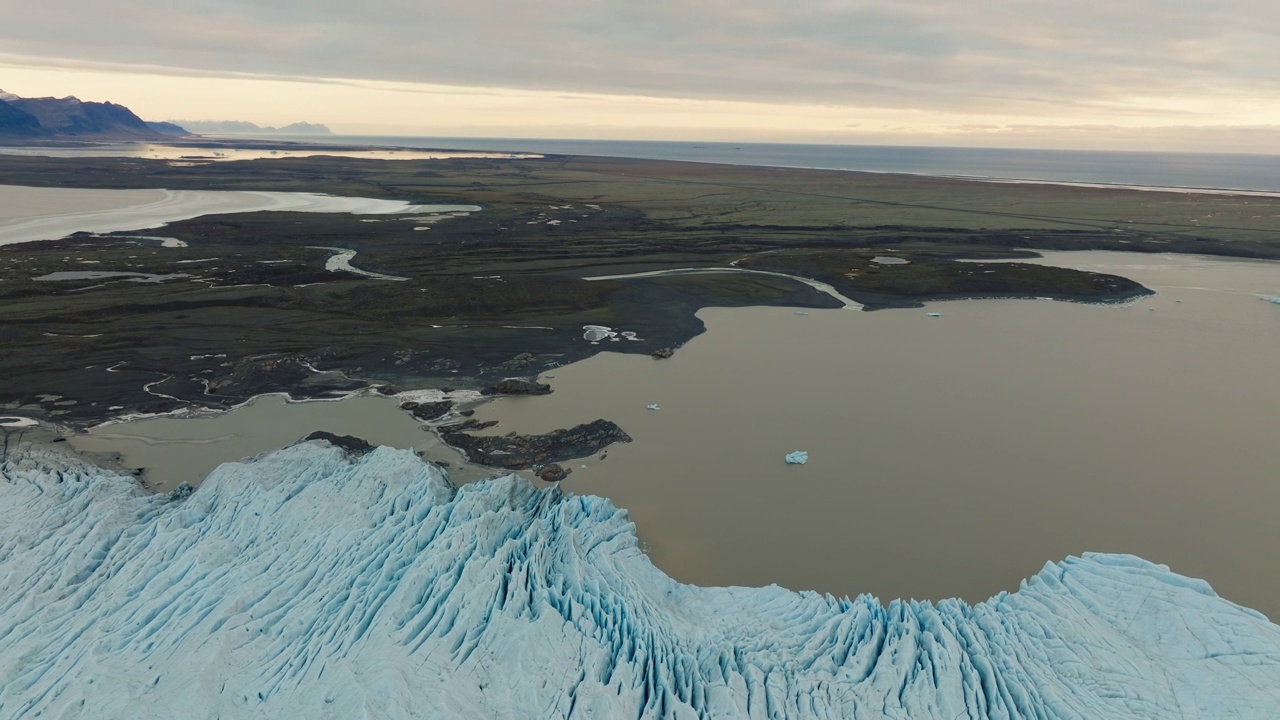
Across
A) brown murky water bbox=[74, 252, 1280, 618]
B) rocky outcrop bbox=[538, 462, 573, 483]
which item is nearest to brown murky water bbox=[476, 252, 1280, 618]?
brown murky water bbox=[74, 252, 1280, 618]

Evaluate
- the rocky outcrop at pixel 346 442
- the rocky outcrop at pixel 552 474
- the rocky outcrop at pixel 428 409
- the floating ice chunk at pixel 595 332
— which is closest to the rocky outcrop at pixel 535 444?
the rocky outcrop at pixel 552 474

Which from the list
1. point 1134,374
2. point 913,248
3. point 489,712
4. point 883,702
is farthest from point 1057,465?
point 913,248

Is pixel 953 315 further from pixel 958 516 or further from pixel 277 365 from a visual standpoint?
pixel 277 365

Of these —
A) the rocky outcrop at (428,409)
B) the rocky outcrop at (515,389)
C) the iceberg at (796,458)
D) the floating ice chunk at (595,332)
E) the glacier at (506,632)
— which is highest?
the floating ice chunk at (595,332)

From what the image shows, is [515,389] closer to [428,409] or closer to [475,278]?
[428,409]

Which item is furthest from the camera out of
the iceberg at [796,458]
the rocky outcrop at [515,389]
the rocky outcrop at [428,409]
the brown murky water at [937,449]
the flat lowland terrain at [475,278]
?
the flat lowland terrain at [475,278]

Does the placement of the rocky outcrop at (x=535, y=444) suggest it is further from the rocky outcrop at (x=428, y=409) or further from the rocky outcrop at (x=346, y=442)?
the rocky outcrop at (x=346, y=442)
